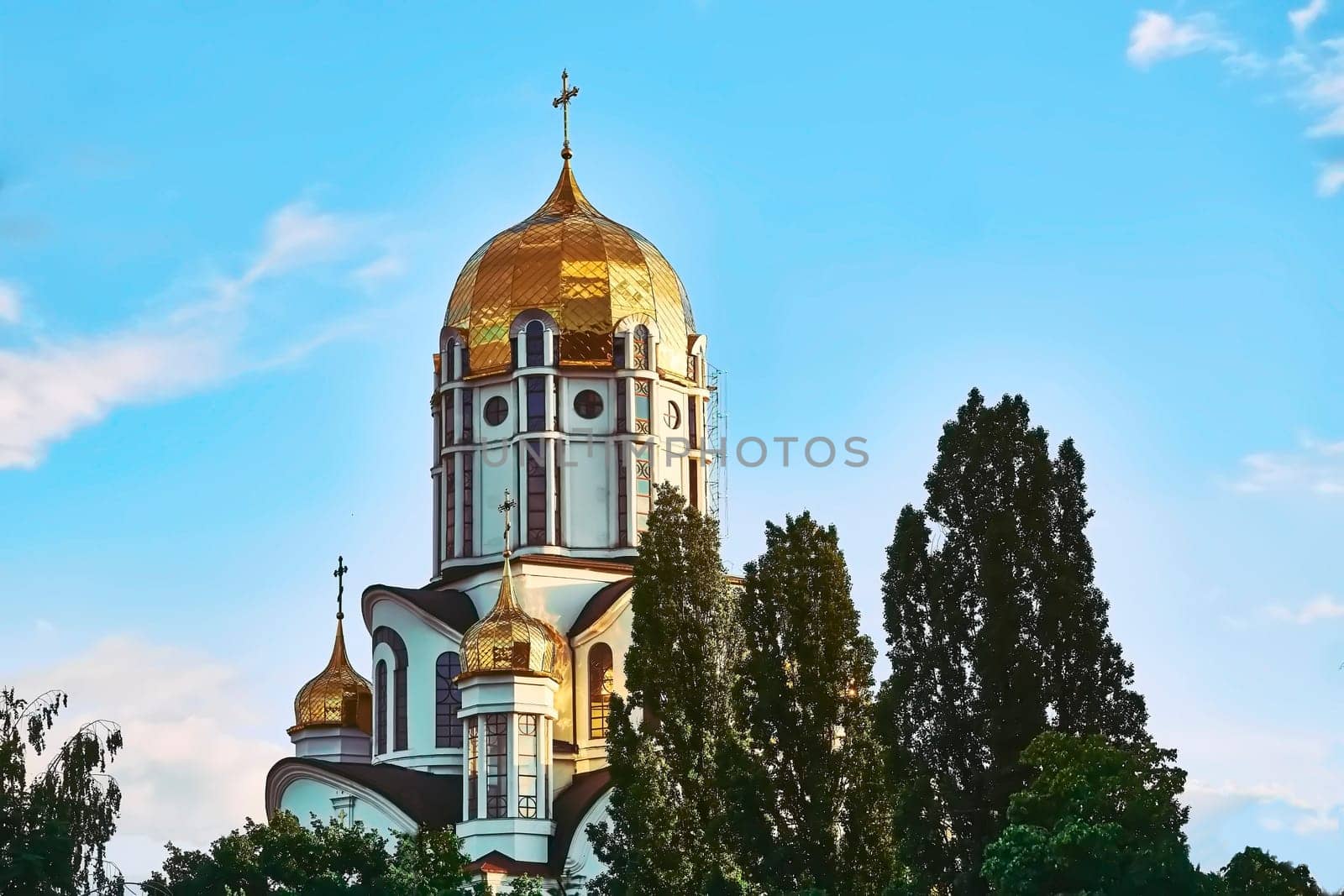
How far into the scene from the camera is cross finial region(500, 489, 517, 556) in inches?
1513

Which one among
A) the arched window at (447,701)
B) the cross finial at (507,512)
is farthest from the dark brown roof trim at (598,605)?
the arched window at (447,701)

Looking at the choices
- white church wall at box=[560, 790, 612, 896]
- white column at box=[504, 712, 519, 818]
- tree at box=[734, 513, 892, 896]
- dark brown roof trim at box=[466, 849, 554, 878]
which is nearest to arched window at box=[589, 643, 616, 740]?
white church wall at box=[560, 790, 612, 896]

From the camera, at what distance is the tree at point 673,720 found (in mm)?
30672

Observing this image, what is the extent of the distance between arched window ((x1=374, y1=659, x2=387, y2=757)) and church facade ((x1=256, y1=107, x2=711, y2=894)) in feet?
0.15

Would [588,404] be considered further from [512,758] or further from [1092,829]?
[1092,829]

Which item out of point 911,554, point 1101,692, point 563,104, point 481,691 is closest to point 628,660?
point 481,691

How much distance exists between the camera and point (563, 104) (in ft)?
140

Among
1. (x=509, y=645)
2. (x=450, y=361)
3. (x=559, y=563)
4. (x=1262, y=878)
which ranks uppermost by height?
(x=450, y=361)

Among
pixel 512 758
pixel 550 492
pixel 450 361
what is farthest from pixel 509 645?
pixel 450 361

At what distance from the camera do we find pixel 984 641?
84.7 ft

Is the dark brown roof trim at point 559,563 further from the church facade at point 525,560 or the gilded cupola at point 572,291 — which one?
the gilded cupola at point 572,291

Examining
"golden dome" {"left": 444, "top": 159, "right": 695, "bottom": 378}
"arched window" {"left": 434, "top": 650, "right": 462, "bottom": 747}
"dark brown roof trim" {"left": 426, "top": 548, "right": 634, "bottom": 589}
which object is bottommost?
"arched window" {"left": 434, "top": 650, "right": 462, "bottom": 747}

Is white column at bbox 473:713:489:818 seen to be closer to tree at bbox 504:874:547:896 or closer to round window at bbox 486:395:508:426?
tree at bbox 504:874:547:896

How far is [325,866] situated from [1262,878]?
1216 cm
